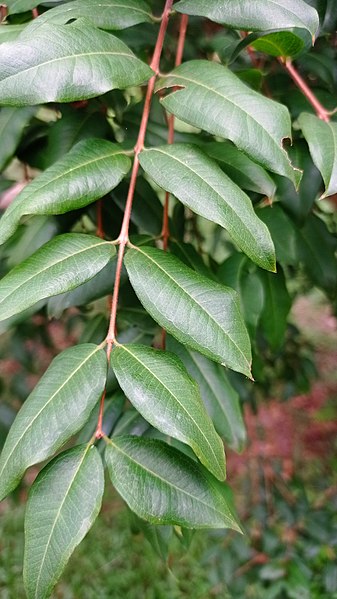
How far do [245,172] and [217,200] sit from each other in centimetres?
13

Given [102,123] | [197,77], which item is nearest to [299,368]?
[102,123]

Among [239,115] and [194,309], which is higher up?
[239,115]

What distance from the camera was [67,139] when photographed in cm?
75

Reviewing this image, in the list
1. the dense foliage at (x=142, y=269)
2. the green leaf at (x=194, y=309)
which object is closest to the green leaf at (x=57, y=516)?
the dense foliage at (x=142, y=269)

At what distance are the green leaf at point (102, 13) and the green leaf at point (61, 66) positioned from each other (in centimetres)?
4

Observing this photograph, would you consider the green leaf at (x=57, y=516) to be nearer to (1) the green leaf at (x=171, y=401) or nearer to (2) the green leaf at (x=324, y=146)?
(1) the green leaf at (x=171, y=401)

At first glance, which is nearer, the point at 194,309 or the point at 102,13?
the point at 194,309

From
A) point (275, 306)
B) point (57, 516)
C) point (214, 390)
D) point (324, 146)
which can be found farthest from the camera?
point (275, 306)

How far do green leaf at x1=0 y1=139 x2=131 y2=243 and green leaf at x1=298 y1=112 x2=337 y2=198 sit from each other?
0.17m

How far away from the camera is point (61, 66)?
531 millimetres

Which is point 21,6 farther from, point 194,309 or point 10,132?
point 194,309

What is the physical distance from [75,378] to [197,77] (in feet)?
0.99

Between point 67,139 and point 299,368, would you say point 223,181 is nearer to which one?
point 67,139

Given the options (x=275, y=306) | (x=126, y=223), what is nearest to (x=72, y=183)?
(x=126, y=223)
